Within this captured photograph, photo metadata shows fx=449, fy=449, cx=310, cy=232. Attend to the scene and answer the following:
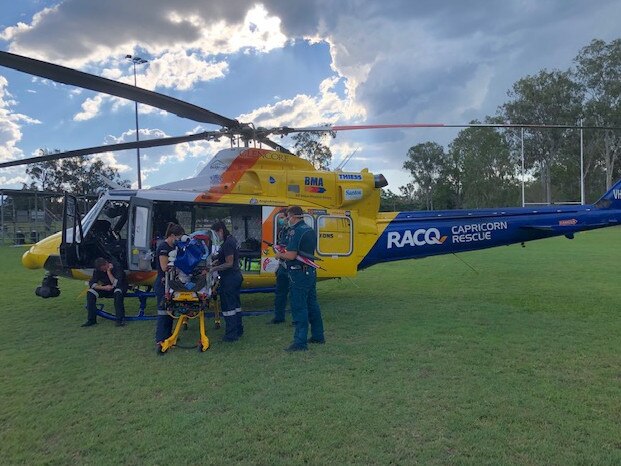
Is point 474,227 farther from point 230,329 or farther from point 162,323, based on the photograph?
point 162,323

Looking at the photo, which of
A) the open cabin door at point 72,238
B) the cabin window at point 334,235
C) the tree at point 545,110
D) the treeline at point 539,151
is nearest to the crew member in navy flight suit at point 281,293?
the cabin window at point 334,235

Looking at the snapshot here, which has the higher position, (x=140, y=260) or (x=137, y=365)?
(x=140, y=260)

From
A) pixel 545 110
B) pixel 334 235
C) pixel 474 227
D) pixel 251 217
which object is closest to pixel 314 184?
pixel 334 235

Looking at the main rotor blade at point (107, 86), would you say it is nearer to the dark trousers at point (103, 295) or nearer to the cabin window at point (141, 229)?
the cabin window at point (141, 229)

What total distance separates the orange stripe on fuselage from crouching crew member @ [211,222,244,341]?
1.60 metres

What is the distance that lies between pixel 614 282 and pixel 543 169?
4791 cm

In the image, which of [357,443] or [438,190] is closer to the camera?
[357,443]

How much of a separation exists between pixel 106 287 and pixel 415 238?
17.1 feet

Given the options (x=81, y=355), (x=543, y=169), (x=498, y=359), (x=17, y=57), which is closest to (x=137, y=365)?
(x=81, y=355)

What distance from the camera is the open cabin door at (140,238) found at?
693 cm

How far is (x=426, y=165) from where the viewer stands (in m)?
62.4

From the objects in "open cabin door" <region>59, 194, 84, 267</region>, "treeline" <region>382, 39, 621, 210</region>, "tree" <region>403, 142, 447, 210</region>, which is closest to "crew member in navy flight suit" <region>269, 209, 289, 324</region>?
"open cabin door" <region>59, 194, 84, 267</region>

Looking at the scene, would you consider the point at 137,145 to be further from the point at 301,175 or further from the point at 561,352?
the point at 561,352

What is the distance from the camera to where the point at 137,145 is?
721 cm
